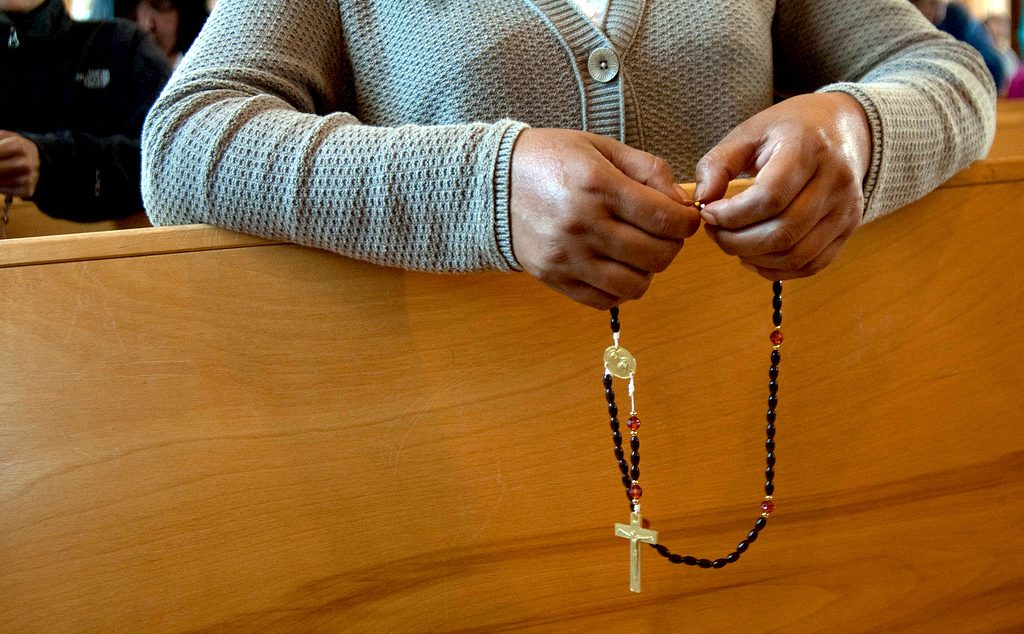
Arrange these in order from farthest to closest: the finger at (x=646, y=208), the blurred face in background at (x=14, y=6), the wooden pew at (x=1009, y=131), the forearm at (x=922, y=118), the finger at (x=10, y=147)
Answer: the wooden pew at (x=1009, y=131) < the blurred face in background at (x=14, y=6) < the finger at (x=10, y=147) < the forearm at (x=922, y=118) < the finger at (x=646, y=208)

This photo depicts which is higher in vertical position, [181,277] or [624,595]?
[181,277]

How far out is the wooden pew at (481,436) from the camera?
1.76 ft

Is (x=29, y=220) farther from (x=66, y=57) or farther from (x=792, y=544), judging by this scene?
(x=792, y=544)

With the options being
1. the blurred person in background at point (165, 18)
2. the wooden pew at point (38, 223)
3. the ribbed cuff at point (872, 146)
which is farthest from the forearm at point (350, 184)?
the blurred person in background at point (165, 18)

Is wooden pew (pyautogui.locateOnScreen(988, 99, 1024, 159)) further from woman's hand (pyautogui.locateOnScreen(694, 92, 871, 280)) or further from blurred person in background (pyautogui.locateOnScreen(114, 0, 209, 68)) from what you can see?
blurred person in background (pyautogui.locateOnScreen(114, 0, 209, 68))

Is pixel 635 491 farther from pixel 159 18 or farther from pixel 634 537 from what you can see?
pixel 159 18

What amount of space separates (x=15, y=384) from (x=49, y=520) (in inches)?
3.4

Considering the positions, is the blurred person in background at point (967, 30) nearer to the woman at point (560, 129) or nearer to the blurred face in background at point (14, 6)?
the woman at point (560, 129)

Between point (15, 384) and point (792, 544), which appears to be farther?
point (792, 544)

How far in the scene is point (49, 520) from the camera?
54cm

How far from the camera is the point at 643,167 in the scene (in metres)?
0.48

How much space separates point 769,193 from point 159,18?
146 centimetres

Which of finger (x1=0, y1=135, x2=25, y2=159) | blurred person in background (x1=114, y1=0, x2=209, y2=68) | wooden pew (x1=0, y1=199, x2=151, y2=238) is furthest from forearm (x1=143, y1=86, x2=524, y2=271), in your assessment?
blurred person in background (x1=114, y1=0, x2=209, y2=68)

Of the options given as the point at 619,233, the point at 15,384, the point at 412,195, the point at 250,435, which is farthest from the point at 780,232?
the point at 15,384
